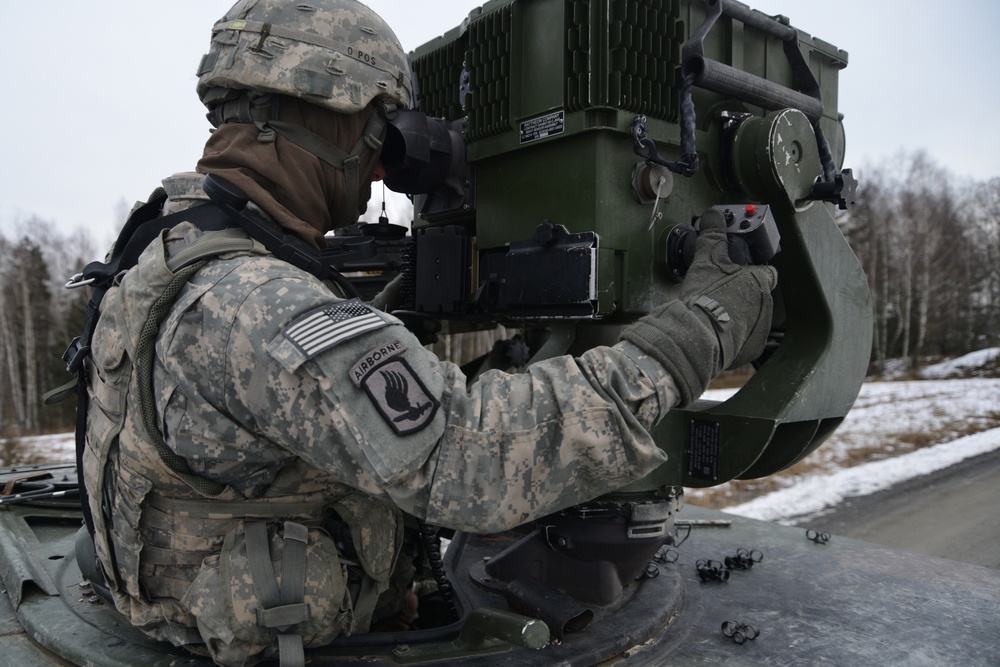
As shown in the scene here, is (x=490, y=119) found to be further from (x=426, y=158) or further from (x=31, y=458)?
(x=31, y=458)

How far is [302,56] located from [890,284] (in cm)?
2697

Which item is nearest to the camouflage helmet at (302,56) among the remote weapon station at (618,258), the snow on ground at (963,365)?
the remote weapon station at (618,258)

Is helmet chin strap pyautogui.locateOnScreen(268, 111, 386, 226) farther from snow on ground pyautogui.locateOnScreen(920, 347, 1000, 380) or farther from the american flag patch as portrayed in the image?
snow on ground pyautogui.locateOnScreen(920, 347, 1000, 380)

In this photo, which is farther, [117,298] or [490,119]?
[490,119]

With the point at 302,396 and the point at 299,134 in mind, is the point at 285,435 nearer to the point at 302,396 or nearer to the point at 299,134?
the point at 302,396

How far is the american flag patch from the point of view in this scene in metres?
1.47

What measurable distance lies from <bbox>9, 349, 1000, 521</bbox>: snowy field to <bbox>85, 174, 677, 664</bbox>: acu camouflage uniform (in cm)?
508

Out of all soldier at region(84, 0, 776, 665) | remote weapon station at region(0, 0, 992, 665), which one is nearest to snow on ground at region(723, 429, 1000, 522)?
remote weapon station at region(0, 0, 992, 665)

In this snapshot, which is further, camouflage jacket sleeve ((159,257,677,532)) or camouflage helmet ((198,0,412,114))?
camouflage helmet ((198,0,412,114))

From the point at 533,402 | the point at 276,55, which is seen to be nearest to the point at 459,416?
the point at 533,402

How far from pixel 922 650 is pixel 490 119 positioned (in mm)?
1915

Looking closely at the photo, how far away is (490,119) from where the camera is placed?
2359 millimetres

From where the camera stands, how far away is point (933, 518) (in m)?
6.55

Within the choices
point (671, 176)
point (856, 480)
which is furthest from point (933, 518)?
point (671, 176)
